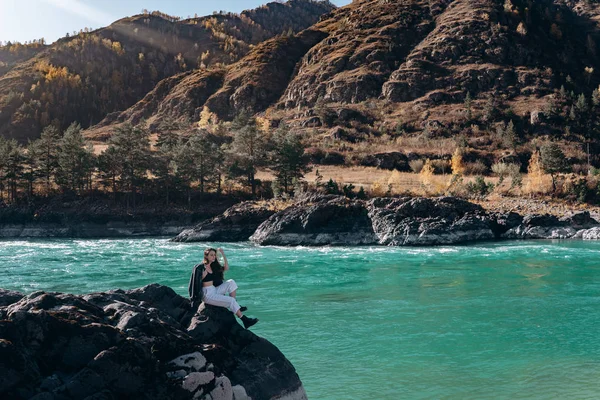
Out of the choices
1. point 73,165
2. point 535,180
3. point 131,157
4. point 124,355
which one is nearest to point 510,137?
point 535,180

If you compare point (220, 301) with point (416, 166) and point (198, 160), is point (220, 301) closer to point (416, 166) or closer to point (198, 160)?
point (198, 160)

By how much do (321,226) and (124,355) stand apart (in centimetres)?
4584

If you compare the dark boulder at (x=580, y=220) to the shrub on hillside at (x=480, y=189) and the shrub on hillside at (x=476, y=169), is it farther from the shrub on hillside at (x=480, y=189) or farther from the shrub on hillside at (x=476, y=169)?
the shrub on hillside at (x=476, y=169)

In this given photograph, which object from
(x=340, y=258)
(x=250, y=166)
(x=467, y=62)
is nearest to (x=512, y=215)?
(x=340, y=258)

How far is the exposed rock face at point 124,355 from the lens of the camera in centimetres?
751

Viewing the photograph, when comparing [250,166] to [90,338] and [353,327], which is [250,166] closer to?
[353,327]

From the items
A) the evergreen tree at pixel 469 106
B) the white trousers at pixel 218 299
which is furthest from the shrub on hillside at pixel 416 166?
the white trousers at pixel 218 299

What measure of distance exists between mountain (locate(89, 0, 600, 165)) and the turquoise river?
74.0 meters

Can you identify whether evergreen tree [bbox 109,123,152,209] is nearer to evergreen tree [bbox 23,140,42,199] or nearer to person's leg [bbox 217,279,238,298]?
evergreen tree [bbox 23,140,42,199]

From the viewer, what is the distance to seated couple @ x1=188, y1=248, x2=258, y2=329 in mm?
10984

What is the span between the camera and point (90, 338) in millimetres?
8391

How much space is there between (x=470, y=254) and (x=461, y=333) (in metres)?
24.5

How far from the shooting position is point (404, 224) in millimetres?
51500

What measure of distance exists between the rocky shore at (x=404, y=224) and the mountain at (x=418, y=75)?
54515 mm
